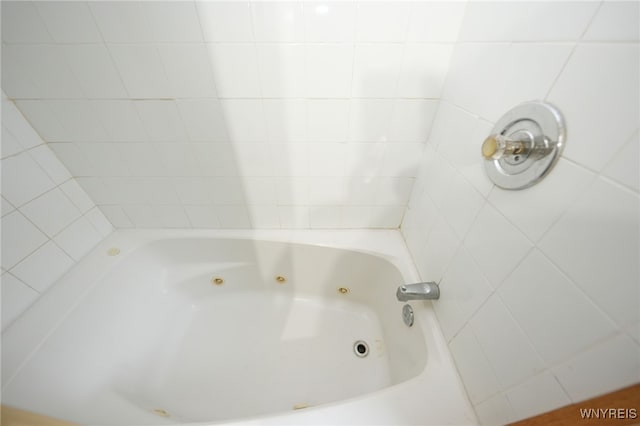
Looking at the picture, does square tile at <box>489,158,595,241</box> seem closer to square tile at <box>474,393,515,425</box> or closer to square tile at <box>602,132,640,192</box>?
square tile at <box>602,132,640,192</box>

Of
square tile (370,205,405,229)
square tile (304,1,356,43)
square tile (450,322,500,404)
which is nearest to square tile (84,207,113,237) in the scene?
square tile (304,1,356,43)

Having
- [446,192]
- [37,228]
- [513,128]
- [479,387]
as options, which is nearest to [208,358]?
[37,228]

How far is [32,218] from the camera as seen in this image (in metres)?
0.73

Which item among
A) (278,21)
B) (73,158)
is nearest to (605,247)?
(278,21)

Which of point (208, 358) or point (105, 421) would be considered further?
point (208, 358)

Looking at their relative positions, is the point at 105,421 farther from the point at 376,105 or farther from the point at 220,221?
the point at 376,105

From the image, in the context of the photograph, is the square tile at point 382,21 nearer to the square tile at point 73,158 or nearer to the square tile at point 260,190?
the square tile at point 260,190

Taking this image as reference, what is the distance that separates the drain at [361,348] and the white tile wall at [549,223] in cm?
47

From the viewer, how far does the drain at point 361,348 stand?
3.18 ft

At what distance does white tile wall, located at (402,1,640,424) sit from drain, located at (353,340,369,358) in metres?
0.47

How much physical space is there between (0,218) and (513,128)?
139 cm

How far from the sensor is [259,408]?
2.73 ft

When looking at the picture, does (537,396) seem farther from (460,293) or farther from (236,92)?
(236,92)

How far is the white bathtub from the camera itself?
608 millimetres
